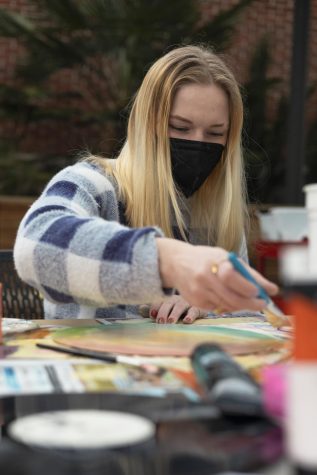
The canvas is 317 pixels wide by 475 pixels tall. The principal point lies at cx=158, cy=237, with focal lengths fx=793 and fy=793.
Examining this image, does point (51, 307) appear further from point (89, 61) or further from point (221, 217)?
point (89, 61)

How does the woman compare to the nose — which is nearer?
the woman

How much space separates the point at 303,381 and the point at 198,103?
4.40 ft

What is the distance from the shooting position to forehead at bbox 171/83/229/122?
1.84m

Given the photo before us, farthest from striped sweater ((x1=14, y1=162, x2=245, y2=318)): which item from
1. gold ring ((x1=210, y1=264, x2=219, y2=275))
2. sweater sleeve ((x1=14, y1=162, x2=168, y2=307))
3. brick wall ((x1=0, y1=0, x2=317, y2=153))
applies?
brick wall ((x1=0, y1=0, x2=317, y2=153))

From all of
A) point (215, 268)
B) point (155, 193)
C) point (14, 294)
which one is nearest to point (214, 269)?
point (215, 268)

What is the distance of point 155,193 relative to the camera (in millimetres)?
1840

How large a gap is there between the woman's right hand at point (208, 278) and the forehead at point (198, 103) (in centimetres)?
76

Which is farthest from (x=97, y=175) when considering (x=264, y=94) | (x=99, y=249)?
(x=264, y=94)

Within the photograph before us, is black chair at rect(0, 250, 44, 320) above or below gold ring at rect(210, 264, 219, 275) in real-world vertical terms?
below

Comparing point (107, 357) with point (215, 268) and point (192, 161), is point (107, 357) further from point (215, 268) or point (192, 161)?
point (192, 161)

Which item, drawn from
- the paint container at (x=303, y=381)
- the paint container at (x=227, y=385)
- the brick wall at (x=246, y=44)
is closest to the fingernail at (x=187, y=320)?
the paint container at (x=227, y=385)

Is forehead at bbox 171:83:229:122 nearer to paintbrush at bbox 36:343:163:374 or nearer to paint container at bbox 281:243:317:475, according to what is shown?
paintbrush at bbox 36:343:163:374

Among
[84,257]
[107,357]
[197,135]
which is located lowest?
[107,357]

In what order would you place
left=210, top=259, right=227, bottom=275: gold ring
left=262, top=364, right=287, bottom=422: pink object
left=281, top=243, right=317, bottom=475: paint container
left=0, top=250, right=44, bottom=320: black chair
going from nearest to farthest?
left=281, top=243, right=317, bottom=475: paint container, left=262, top=364, right=287, bottom=422: pink object, left=210, top=259, right=227, bottom=275: gold ring, left=0, top=250, right=44, bottom=320: black chair
